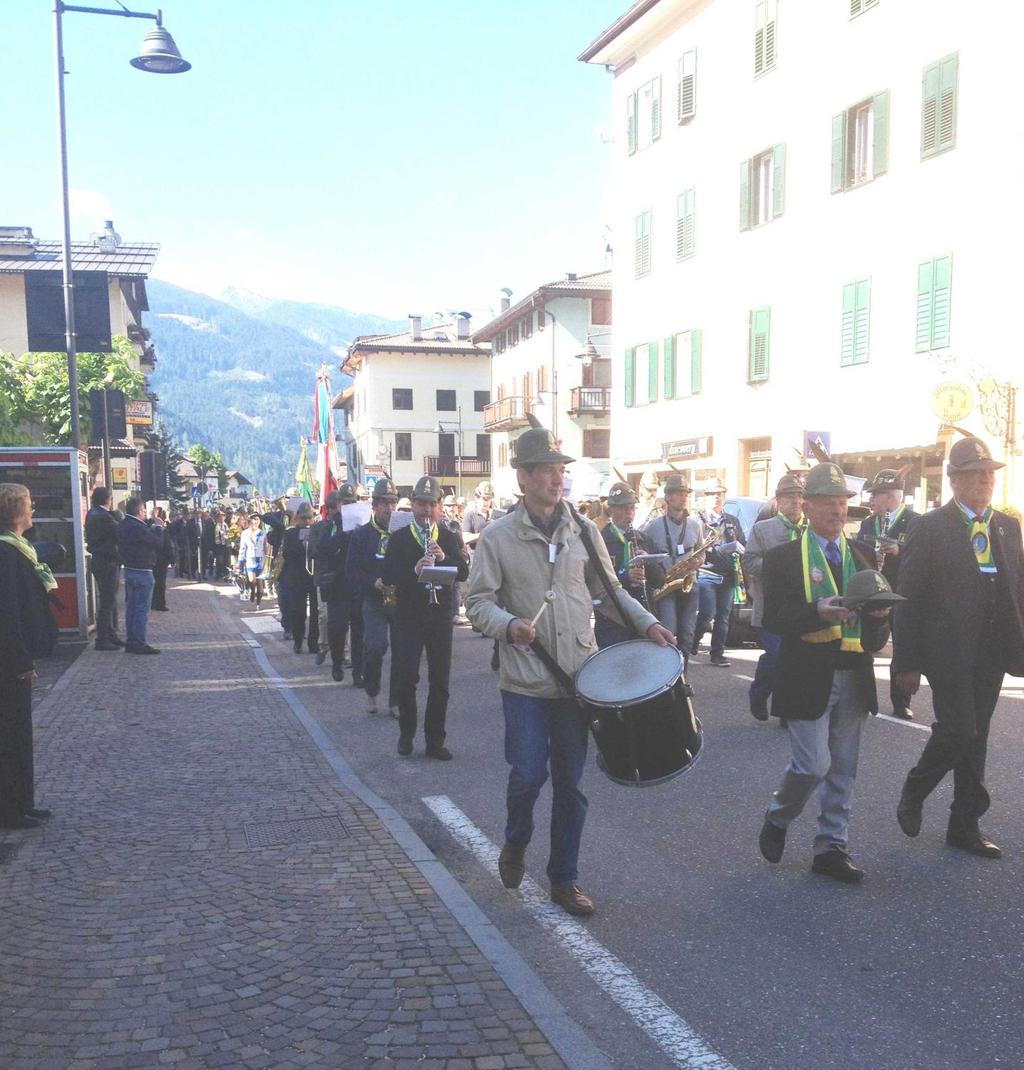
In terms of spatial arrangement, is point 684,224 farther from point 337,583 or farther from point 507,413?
point 507,413

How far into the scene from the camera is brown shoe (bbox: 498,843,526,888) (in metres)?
4.87

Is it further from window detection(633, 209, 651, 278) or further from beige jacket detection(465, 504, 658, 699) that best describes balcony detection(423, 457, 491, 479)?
beige jacket detection(465, 504, 658, 699)

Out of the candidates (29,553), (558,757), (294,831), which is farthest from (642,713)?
(29,553)

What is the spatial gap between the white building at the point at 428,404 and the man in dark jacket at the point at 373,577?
6488 centimetres

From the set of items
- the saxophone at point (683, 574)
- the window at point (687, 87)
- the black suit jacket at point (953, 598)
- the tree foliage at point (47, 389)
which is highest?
the window at point (687, 87)

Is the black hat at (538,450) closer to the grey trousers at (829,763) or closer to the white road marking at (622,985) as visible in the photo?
the grey trousers at (829,763)

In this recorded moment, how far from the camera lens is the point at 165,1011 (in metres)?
3.69

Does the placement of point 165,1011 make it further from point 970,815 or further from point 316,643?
point 316,643

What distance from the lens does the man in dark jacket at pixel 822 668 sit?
4.92 meters

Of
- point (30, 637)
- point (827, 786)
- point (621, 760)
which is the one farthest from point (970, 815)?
point (30, 637)

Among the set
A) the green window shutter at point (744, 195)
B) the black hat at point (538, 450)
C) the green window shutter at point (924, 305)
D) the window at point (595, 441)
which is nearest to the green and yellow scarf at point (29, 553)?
the black hat at point (538, 450)

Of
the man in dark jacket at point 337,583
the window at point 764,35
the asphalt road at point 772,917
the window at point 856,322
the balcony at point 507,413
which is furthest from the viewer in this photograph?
the balcony at point 507,413

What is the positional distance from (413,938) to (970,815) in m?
2.72

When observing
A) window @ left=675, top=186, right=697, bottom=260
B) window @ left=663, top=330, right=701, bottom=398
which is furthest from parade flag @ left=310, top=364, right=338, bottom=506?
window @ left=675, top=186, right=697, bottom=260
